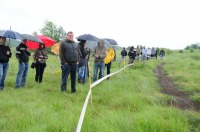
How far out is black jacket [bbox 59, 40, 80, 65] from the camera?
934cm

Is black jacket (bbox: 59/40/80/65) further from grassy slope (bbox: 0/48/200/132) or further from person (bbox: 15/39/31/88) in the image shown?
person (bbox: 15/39/31/88)

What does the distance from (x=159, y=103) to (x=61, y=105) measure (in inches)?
105

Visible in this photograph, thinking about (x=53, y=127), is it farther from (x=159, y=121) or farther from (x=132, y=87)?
(x=132, y=87)

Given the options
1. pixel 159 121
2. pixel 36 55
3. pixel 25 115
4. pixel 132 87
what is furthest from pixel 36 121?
pixel 36 55

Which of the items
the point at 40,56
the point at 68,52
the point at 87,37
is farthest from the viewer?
the point at 87,37

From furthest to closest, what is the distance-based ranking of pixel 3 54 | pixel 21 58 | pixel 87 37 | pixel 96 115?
1. pixel 87 37
2. pixel 21 58
3. pixel 3 54
4. pixel 96 115

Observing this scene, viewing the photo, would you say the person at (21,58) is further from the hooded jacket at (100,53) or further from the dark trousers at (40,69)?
the hooded jacket at (100,53)

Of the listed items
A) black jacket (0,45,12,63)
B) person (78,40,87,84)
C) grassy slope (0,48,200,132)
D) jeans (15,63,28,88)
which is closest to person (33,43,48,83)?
jeans (15,63,28,88)

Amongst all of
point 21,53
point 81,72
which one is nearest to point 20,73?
point 21,53

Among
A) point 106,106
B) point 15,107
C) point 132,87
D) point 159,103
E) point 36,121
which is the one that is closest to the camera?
point 36,121

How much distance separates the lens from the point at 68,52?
9391mm

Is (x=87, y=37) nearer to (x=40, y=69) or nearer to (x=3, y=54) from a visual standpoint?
(x=40, y=69)

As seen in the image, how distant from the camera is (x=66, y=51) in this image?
9.38 m

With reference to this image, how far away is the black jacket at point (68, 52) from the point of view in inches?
368
